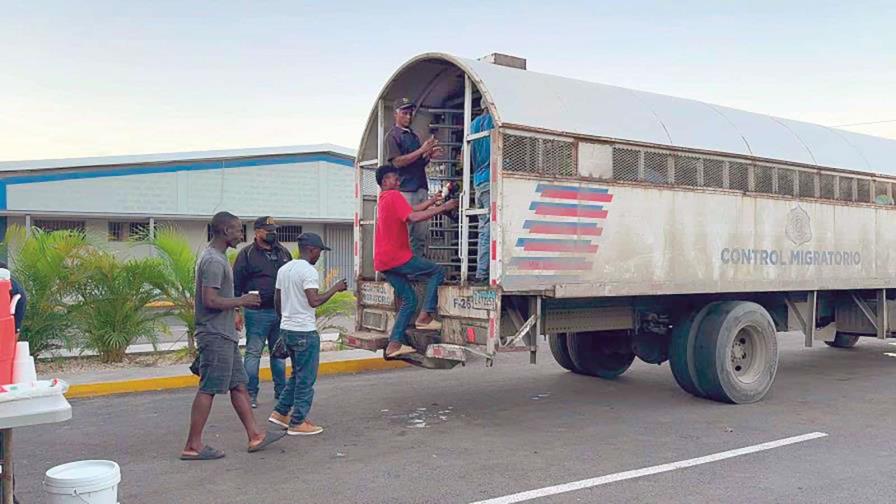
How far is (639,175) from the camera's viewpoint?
23.8 ft

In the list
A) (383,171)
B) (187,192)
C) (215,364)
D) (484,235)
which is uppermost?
(187,192)

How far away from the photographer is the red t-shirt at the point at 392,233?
6941 mm

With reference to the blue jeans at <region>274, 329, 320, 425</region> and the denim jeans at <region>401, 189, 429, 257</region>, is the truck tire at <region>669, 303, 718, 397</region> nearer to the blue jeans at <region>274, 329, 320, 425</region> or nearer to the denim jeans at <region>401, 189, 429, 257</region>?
the denim jeans at <region>401, 189, 429, 257</region>

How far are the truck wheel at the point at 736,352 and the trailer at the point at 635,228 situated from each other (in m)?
0.02

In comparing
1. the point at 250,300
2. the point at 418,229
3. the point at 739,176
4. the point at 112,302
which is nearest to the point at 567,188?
the point at 418,229

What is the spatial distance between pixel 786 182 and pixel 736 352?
1943 millimetres

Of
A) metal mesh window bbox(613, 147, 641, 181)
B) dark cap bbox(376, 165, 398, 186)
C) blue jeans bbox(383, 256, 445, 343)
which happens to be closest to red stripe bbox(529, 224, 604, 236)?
metal mesh window bbox(613, 147, 641, 181)

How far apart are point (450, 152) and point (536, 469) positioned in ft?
12.2

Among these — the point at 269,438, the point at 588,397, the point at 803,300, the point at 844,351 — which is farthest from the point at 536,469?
the point at 844,351

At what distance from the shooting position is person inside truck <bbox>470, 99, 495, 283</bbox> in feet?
21.5

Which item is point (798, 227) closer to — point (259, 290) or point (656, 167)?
point (656, 167)

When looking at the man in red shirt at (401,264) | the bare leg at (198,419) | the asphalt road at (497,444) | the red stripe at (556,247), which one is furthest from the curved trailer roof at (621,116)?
the bare leg at (198,419)

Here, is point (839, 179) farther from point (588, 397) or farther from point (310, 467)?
point (310, 467)

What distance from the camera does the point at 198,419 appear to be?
570 centimetres
